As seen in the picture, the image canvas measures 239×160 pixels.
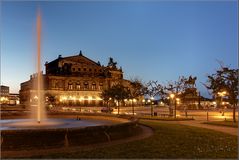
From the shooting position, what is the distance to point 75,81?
117812mm

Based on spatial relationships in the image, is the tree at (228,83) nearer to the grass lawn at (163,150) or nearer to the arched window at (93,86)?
the grass lawn at (163,150)

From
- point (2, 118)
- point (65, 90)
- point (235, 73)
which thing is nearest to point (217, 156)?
point (2, 118)

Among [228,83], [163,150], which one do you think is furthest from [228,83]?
[163,150]

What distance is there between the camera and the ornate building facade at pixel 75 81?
11231 centimetres

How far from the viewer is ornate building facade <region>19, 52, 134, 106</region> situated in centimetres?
11231

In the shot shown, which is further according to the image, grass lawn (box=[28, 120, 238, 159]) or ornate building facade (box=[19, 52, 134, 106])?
ornate building facade (box=[19, 52, 134, 106])

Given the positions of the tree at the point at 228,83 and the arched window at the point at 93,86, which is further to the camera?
the arched window at the point at 93,86

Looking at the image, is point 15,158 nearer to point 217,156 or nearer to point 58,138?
point 58,138

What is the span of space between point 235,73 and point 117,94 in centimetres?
2775

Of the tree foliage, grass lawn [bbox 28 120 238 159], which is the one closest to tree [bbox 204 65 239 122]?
the tree foliage

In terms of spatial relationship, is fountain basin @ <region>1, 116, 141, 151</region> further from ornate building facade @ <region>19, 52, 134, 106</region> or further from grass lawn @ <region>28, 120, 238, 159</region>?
ornate building facade @ <region>19, 52, 134, 106</region>

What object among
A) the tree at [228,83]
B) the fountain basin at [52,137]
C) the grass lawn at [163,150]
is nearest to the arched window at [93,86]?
the tree at [228,83]

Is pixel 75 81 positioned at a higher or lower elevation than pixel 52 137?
higher

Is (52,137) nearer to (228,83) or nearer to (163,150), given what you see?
(163,150)
